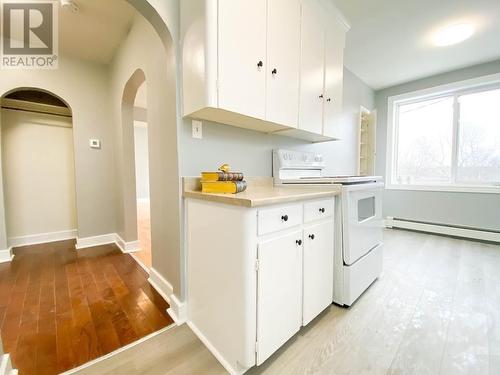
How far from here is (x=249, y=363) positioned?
964 millimetres

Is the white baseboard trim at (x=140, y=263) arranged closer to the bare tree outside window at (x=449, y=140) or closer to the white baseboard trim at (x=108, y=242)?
the white baseboard trim at (x=108, y=242)

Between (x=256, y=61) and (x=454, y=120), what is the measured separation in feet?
11.8

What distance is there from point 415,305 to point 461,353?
1.43ft

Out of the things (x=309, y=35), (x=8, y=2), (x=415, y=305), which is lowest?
Answer: (x=415, y=305)

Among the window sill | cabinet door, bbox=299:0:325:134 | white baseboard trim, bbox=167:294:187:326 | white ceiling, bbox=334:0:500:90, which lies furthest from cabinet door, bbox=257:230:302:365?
the window sill

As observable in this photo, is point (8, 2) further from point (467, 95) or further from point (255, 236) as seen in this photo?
point (467, 95)

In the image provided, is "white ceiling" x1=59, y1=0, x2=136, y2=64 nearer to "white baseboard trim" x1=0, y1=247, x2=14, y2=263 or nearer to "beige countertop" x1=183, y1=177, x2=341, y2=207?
"beige countertop" x1=183, y1=177, x2=341, y2=207

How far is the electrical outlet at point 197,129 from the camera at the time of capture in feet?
4.63

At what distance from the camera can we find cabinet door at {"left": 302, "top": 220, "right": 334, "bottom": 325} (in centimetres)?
124

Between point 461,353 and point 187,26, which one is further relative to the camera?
point 187,26

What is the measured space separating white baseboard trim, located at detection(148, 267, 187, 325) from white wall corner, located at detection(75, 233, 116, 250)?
1531mm

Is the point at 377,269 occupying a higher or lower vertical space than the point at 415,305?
higher

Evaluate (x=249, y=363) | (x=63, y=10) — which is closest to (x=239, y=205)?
(x=249, y=363)

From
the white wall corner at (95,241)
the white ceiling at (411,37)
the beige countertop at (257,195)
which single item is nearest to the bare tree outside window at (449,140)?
the white ceiling at (411,37)
